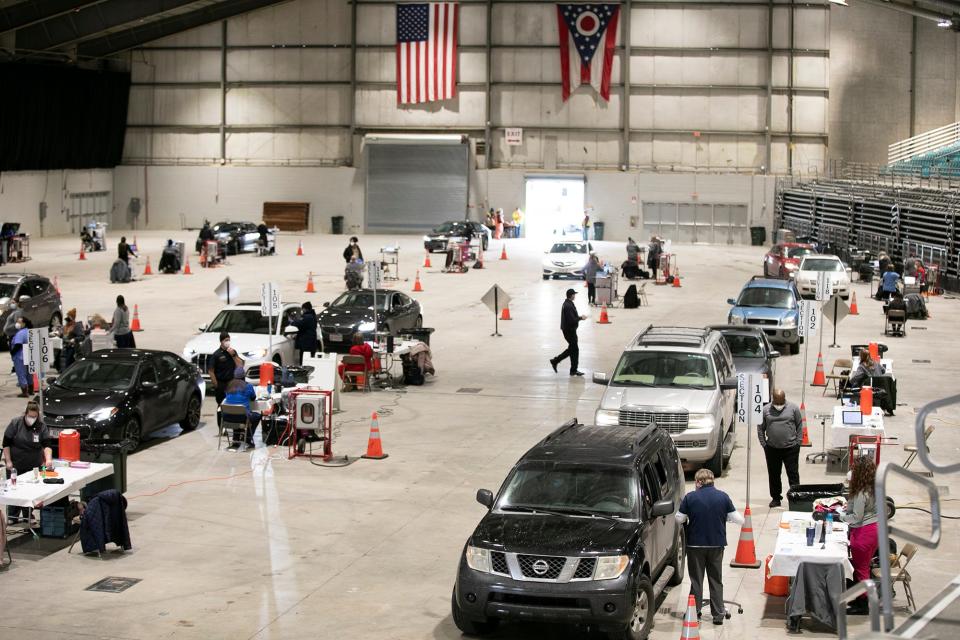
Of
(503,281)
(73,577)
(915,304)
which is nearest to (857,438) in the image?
(73,577)

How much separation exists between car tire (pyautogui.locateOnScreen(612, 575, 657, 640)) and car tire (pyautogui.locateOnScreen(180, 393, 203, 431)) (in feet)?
36.6

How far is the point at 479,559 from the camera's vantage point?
1120 centimetres

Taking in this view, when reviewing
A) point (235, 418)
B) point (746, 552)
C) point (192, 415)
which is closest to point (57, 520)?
A: point (235, 418)

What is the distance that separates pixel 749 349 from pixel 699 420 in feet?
21.7

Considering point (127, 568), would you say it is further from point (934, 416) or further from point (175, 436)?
point (934, 416)

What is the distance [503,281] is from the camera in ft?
151

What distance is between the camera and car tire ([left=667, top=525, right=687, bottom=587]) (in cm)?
1300

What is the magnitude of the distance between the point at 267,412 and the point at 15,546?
5784 millimetres

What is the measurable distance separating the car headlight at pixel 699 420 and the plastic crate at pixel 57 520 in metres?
7.82

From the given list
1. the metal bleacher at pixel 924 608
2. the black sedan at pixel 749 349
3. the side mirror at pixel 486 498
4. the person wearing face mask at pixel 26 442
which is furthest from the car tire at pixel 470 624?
the black sedan at pixel 749 349

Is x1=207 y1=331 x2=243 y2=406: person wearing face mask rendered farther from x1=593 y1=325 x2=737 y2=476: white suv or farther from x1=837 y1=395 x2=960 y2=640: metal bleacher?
x1=837 y1=395 x2=960 y2=640: metal bleacher

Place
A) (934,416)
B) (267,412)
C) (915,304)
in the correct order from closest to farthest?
(267,412)
(934,416)
(915,304)

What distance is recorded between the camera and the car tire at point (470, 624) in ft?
36.4

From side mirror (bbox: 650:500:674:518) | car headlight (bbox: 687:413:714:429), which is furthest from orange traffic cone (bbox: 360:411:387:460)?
side mirror (bbox: 650:500:674:518)
